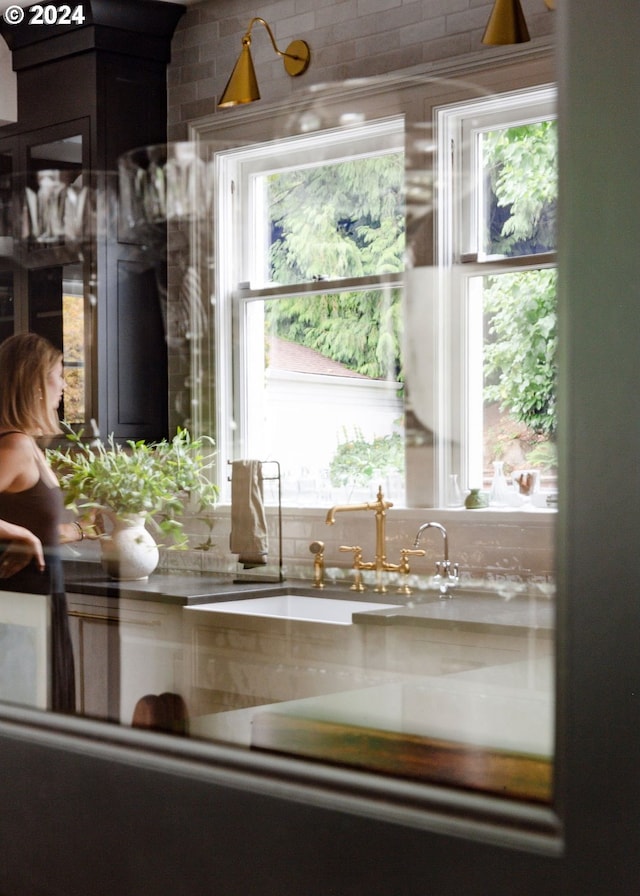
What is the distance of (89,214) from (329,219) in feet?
0.42

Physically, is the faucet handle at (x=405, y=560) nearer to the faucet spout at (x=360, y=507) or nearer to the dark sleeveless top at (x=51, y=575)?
the faucet spout at (x=360, y=507)

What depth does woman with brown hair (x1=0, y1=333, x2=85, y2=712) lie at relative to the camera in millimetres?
462

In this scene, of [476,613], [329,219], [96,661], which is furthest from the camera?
[329,219]

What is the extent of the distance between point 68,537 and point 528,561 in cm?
24

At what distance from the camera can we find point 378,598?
1.21 feet

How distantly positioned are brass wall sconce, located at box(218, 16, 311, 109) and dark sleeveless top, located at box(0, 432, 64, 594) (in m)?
0.22

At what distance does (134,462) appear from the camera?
457 millimetres

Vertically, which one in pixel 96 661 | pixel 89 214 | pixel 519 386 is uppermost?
pixel 89 214

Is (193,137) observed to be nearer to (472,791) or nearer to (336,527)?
(336,527)

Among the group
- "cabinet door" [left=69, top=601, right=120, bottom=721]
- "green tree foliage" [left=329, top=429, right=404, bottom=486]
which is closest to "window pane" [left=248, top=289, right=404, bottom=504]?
"green tree foliage" [left=329, top=429, right=404, bottom=486]

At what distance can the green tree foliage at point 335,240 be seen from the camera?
503 mm

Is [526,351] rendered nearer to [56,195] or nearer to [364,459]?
[364,459]

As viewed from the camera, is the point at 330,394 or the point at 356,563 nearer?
the point at 356,563

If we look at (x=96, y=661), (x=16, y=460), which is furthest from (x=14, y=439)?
(x=96, y=661)
